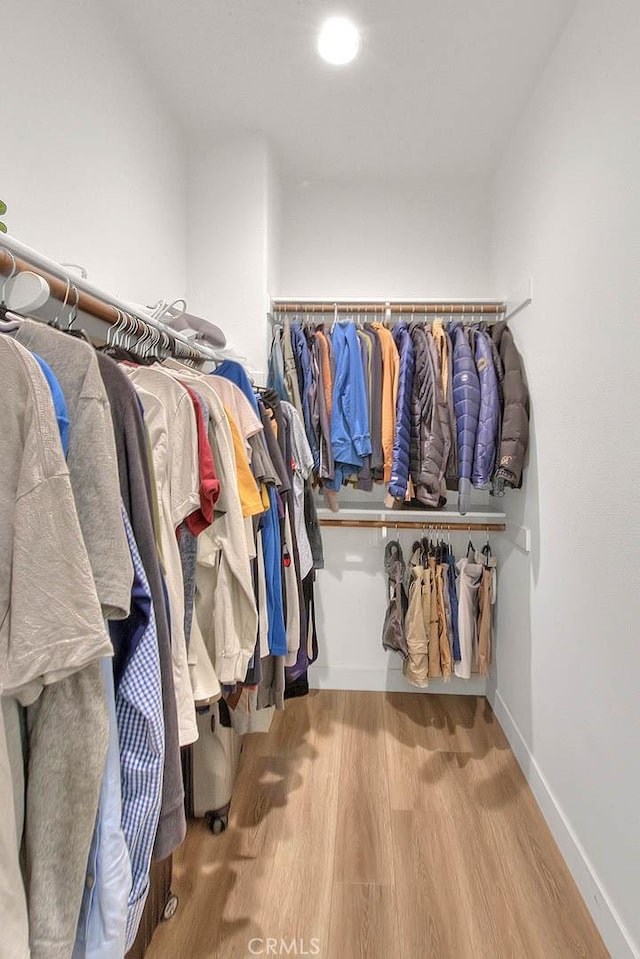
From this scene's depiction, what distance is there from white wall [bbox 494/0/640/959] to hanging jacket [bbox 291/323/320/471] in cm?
93

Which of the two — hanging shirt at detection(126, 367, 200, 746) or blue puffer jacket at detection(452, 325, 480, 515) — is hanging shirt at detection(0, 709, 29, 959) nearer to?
hanging shirt at detection(126, 367, 200, 746)

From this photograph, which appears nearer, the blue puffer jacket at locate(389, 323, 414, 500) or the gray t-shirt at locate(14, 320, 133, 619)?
the gray t-shirt at locate(14, 320, 133, 619)

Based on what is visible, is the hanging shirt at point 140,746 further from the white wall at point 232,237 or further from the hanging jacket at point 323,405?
the white wall at point 232,237

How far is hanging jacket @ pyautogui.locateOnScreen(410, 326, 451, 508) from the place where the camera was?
7.28 ft

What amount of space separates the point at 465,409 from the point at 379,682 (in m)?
1.51

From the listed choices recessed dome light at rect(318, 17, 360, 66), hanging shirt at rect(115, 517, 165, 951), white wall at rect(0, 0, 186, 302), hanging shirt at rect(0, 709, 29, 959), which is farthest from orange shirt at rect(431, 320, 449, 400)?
hanging shirt at rect(0, 709, 29, 959)

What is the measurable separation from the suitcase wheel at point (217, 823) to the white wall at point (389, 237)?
2402 millimetres

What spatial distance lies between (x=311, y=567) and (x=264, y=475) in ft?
2.21

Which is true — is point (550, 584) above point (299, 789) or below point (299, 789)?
above

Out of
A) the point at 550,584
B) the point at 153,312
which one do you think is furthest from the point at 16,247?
the point at 550,584

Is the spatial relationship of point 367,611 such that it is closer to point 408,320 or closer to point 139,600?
point 408,320

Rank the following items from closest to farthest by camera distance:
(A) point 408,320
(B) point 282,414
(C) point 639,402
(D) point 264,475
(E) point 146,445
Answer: (E) point 146,445
(C) point 639,402
(D) point 264,475
(B) point 282,414
(A) point 408,320

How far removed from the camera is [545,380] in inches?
75.3

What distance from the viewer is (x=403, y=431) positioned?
2.25 meters
